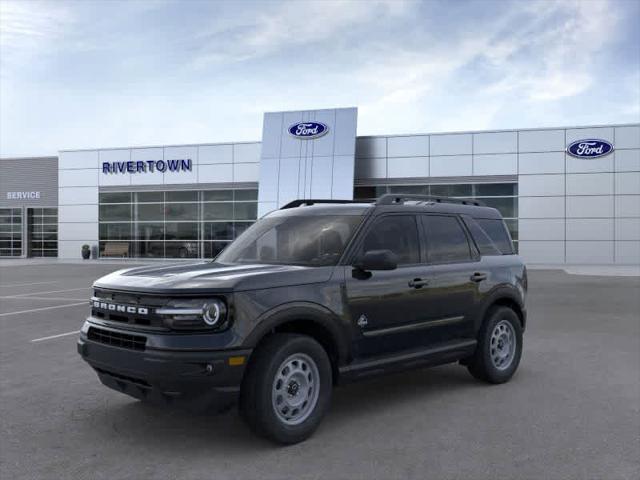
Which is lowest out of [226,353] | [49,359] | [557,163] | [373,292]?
[49,359]

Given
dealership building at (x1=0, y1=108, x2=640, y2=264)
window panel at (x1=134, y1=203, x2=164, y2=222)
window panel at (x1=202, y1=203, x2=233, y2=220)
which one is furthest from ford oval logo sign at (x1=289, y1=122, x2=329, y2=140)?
window panel at (x1=134, y1=203, x2=164, y2=222)

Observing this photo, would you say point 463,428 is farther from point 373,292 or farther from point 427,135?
point 427,135

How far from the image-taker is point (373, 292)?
5336 mm

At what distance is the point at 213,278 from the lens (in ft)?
15.3

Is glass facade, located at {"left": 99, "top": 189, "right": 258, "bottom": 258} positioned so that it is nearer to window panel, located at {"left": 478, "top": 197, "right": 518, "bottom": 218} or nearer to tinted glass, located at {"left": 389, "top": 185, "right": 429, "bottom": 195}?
tinted glass, located at {"left": 389, "top": 185, "right": 429, "bottom": 195}

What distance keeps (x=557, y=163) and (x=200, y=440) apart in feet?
100

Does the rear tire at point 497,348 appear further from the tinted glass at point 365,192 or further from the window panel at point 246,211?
the window panel at point 246,211

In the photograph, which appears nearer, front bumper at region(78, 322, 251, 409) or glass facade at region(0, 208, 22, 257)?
front bumper at region(78, 322, 251, 409)

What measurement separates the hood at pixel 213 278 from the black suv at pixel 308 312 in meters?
0.01

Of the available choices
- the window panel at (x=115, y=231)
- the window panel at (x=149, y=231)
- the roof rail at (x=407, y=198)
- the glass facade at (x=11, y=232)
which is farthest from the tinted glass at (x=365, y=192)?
the roof rail at (x=407, y=198)

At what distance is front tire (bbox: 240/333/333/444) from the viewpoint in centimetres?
450

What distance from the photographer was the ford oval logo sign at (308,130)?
33781 millimetres

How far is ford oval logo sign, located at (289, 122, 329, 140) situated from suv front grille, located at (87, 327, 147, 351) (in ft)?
96.6

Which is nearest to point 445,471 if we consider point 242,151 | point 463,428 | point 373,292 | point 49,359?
point 463,428
